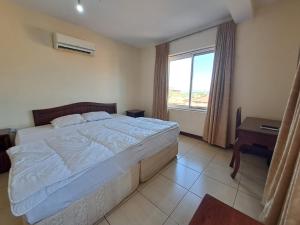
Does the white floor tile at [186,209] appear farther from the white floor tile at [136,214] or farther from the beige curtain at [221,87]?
the beige curtain at [221,87]

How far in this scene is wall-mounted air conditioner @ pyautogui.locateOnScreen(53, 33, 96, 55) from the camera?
2.55 meters

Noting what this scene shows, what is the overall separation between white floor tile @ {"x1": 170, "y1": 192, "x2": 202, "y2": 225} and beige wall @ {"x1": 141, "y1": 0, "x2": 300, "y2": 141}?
2.00 m

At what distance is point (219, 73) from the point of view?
109 inches

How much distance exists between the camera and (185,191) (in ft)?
5.68

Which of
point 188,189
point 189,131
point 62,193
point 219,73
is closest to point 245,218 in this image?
point 188,189

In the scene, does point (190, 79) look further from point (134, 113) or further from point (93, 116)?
point (93, 116)

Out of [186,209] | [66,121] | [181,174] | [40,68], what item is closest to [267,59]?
[181,174]

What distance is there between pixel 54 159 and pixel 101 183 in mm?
504

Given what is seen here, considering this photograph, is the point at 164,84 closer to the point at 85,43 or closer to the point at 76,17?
the point at 85,43

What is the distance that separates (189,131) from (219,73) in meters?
1.60

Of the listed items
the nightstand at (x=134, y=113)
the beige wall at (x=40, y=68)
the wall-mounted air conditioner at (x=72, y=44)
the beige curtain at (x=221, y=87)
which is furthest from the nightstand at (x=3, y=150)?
the beige curtain at (x=221, y=87)

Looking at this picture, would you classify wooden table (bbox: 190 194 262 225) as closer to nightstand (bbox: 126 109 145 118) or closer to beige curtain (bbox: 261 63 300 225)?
beige curtain (bbox: 261 63 300 225)

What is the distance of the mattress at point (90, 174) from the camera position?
977mm

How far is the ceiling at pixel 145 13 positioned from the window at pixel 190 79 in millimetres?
627
